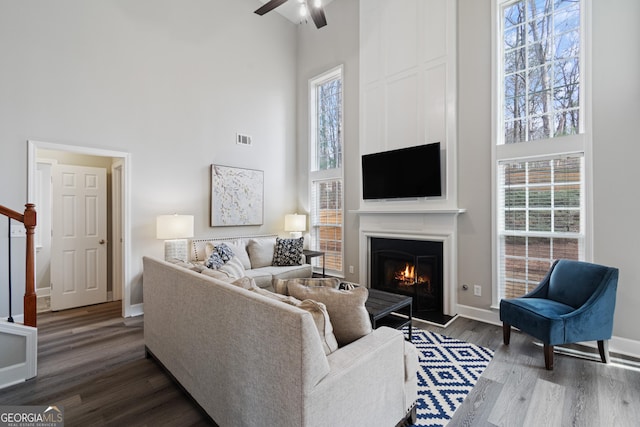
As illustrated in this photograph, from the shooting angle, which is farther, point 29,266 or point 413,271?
point 413,271

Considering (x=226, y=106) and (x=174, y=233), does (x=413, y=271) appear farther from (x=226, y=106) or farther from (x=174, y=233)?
(x=226, y=106)

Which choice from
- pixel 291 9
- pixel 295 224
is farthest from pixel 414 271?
pixel 291 9

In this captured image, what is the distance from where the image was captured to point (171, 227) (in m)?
3.98

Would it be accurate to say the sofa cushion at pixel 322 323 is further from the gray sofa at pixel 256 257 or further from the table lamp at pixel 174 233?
the table lamp at pixel 174 233

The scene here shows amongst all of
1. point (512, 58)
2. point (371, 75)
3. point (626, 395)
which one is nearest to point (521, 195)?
point (512, 58)

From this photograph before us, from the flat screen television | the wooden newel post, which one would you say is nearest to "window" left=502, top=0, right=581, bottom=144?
the flat screen television

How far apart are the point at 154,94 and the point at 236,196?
6.27 feet

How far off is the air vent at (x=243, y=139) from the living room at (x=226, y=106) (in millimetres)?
84

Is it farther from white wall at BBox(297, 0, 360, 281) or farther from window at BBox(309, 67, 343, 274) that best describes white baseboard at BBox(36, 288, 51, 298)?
white wall at BBox(297, 0, 360, 281)

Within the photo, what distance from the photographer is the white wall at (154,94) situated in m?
3.22

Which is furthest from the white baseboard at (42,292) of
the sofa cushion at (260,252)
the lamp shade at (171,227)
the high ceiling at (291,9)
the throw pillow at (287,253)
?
the high ceiling at (291,9)

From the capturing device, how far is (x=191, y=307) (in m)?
1.95

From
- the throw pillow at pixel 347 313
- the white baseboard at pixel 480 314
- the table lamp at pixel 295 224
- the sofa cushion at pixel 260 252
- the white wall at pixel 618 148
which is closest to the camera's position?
the throw pillow at pixel 347 313

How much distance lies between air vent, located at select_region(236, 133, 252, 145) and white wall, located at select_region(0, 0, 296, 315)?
97mm
